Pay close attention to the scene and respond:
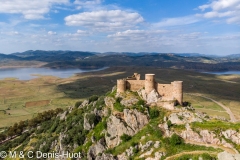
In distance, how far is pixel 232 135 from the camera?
37.4 metres

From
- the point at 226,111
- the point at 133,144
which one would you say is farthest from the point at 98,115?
the point at 226,111

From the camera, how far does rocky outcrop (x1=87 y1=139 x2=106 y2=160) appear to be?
4828 centimetres

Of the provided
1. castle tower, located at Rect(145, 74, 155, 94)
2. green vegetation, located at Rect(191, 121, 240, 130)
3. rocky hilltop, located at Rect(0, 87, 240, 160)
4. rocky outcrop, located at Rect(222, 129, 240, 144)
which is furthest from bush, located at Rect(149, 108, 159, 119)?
rocky outcrop, located at Rect(222, 129, 240, 144)

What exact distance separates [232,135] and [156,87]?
1962cm

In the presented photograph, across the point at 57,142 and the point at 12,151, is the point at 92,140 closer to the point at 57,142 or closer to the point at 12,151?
the point at 57,142

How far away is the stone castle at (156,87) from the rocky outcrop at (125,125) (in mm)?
6816

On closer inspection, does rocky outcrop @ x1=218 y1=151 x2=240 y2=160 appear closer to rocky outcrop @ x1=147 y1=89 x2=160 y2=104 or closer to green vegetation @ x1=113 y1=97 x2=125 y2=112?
rocky outcrop @ x1=147 y1=89 x2=160 y2=104

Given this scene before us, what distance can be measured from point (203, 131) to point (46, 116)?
6727 centimetres

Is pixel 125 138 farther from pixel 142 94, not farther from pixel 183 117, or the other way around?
pixel 183 117

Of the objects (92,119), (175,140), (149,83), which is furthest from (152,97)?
(92,119)

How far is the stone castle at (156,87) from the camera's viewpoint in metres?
49.4

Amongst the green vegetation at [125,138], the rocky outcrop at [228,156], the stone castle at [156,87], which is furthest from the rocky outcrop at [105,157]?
the rocky outcrop at [228,156]

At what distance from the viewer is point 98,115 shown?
184ft

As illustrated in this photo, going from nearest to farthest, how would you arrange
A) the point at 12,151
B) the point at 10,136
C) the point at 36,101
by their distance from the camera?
the point at 12,151, the point at 10,136, the point at 36,101
